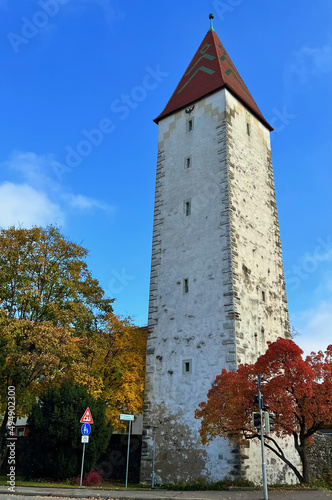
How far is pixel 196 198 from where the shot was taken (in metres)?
24.4

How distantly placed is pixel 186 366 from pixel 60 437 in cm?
627

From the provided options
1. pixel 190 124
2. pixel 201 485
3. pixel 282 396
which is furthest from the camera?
pixel 190 124

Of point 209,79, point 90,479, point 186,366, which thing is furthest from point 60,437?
point 209,79

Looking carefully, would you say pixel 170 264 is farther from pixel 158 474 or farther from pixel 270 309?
pixel 158 474

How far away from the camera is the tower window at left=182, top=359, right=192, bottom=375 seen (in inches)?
828

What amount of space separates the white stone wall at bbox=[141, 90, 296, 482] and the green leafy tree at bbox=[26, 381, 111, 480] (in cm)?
317

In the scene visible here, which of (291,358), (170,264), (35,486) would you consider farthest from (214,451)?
(170,264)

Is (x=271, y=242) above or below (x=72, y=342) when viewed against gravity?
above

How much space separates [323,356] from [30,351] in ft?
42.7

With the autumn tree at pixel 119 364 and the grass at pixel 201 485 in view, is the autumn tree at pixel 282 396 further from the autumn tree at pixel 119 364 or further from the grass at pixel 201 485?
the autumn tree at pixel 119 364

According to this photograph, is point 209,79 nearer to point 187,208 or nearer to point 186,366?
point 187,208

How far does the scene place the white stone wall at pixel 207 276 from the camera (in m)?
20.1

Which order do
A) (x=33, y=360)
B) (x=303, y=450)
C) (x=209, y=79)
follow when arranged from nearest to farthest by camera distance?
(x=303, y=450) < (x=33, y=360) < (x=209, y=79)

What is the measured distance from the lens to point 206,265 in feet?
73.6
